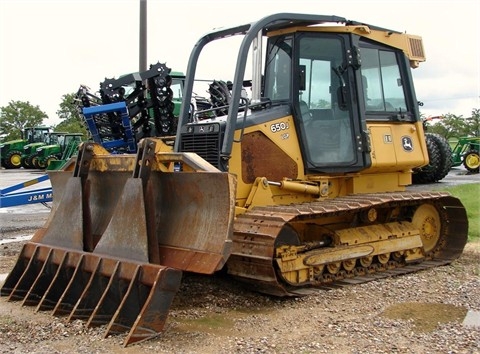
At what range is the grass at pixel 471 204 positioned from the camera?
33.9ft

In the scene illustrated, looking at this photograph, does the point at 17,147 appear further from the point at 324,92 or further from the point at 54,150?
the point at 324,92

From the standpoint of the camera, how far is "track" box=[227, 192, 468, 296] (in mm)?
5949

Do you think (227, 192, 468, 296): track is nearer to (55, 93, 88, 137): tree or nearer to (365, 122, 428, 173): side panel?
(365, 122, 428, 173): side panel

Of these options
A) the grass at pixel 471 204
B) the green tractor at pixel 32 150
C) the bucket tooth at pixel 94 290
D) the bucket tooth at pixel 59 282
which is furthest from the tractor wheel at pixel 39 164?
the bucket tooth at pixel 94 290

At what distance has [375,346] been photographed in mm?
4766

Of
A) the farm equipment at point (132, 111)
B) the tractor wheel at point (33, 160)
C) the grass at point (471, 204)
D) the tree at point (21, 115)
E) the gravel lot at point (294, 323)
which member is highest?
the tree at point (21, 115)

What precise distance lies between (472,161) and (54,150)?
73.1 ft

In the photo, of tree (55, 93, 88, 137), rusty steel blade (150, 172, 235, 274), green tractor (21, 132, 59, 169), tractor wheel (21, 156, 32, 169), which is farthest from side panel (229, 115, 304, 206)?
tree (55, 93, 88, 137)

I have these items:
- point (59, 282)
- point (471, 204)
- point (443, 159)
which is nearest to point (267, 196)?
point (59, 282)

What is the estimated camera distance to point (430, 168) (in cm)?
1788

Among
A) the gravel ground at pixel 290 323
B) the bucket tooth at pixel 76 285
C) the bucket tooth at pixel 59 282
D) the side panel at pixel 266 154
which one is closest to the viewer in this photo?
the gravel ground at pixel 290 323

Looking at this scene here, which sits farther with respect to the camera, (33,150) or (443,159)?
(33,150)

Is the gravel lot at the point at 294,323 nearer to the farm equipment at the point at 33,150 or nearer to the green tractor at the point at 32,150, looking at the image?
the farm equipment at the point at 33,150

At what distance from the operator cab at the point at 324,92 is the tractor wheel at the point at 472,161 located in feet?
56.7
